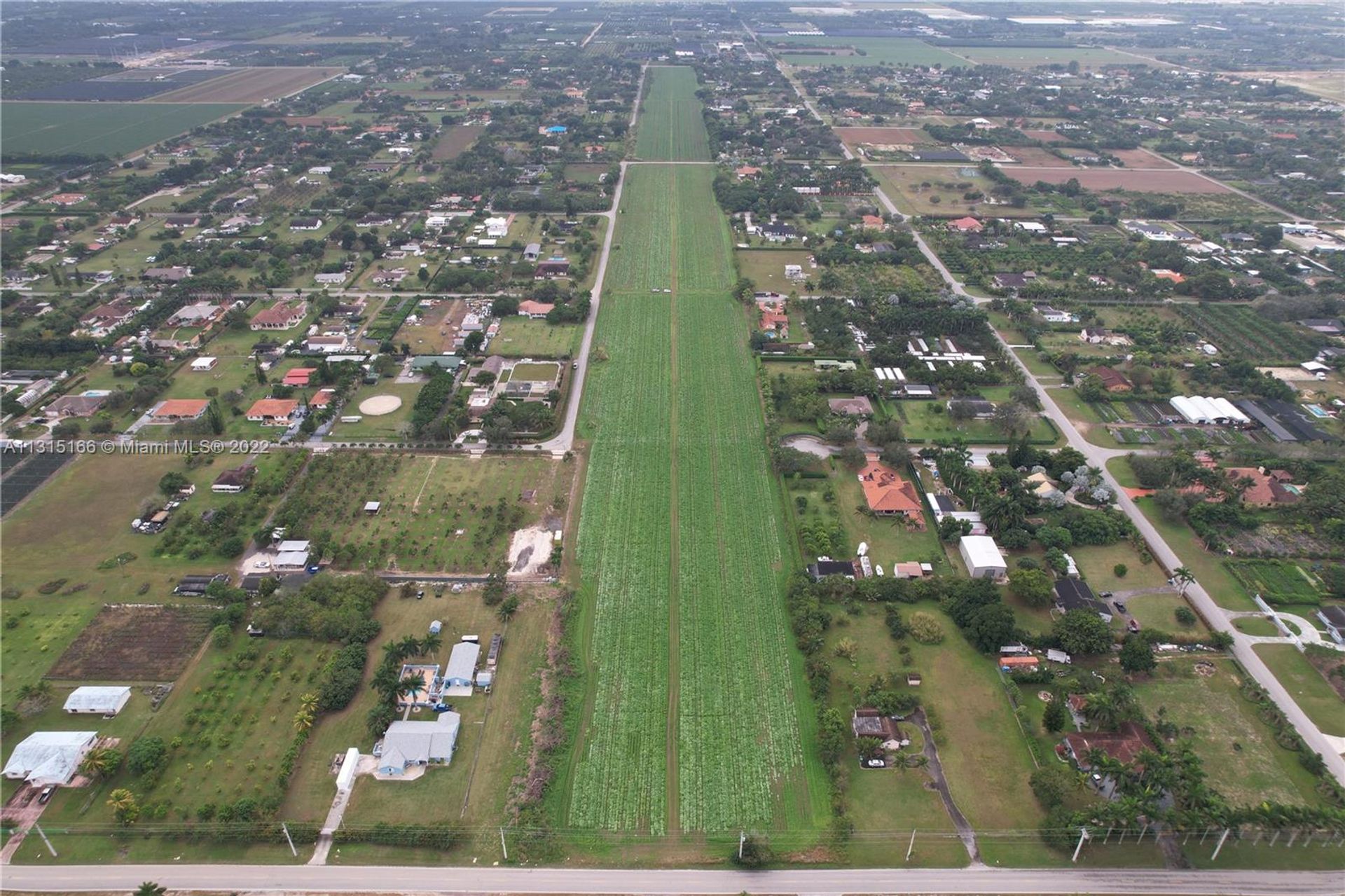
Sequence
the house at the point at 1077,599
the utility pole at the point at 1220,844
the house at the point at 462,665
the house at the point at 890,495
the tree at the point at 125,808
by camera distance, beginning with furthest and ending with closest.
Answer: the house at the point at 890,495 → the house at the point at 1077,599 → the house at the point at 462,665 → the tree at the point at 125,808 → the utility pole at the point at 1220,844

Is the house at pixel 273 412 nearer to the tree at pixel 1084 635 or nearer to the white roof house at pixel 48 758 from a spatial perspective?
A: the white roof house at pixel 48 758

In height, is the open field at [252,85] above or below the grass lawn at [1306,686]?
above

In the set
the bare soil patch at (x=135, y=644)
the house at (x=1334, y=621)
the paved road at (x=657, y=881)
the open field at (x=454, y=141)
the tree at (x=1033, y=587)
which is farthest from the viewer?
the open field at (x=454, y=141)

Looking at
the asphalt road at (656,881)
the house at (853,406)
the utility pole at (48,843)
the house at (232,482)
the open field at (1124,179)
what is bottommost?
the asphalt road at (656,881)

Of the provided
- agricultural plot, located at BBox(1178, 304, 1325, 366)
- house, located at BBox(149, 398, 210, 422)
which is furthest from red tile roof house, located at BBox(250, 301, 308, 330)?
agricultural plot, located at BBox(1178, 304, 1325, 366)

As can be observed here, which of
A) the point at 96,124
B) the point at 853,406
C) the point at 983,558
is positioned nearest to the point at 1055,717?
the point at 983,558

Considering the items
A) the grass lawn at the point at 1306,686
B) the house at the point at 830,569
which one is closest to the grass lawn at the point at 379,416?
the house at the point at 830,569

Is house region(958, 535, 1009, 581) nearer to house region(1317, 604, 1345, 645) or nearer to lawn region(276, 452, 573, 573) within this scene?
house region(1317, 604, 1345, 645)

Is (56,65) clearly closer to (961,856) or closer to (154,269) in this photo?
(154,269)
